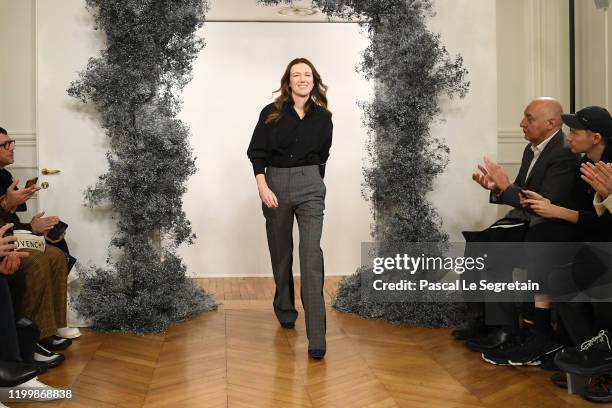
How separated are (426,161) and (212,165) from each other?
284cm

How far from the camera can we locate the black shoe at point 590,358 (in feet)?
10.2

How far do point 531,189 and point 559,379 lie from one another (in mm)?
1208

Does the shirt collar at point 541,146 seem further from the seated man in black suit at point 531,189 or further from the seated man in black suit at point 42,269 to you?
the seated man in black suit at point 42,269

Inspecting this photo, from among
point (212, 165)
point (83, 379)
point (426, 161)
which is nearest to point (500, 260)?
point (426, 161)

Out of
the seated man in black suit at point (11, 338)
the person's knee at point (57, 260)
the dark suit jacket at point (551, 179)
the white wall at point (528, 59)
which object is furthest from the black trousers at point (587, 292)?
the person's knee at point (57, 260)

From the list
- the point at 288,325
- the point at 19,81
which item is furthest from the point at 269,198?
the point at 19,81

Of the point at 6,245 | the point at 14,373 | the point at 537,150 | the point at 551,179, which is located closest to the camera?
the point at 14,373

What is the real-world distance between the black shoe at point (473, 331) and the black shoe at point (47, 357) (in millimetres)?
2319

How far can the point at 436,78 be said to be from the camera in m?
4.98

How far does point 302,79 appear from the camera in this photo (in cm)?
407

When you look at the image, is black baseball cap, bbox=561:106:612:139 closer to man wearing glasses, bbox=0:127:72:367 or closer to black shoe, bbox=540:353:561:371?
black shoe, bbox=540:353:561:371

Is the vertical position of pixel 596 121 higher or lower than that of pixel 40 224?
higher

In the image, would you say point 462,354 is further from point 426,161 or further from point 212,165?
point 212,165

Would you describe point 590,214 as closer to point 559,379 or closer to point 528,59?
point 559,379
